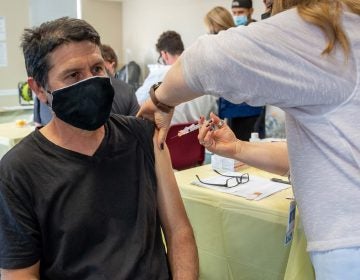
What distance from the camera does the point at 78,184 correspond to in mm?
1134

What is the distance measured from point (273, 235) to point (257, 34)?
39.0 inches

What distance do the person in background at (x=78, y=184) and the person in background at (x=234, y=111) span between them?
2230mm

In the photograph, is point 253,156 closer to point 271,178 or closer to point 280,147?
point 280,147

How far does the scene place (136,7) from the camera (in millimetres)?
7102

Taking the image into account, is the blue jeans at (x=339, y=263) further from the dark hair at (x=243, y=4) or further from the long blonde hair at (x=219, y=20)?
the dark hair at (x=243, y=4)

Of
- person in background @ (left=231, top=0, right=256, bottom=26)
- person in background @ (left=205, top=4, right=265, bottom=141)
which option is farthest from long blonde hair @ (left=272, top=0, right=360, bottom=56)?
person in background @ (left=231, top=0, right=256, bottom=26)

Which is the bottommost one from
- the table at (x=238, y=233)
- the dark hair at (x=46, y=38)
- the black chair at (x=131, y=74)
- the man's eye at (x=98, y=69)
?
the black chair at (x=131, y=74)

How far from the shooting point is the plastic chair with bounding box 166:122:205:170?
2.81 meters

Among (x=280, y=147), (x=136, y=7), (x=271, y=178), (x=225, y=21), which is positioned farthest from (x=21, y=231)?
(x=136, y=7)

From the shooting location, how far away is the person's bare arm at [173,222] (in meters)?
1.28

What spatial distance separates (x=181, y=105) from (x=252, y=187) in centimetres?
168

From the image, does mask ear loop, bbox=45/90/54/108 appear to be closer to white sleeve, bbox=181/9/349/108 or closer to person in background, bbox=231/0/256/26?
white sleeve, bbox=181/9/349/108

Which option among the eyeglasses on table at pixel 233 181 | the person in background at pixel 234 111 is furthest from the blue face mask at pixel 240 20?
the eyeglasses on table at pixel 233 181

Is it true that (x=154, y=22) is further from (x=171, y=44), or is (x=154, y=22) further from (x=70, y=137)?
(x=70, y=137)
